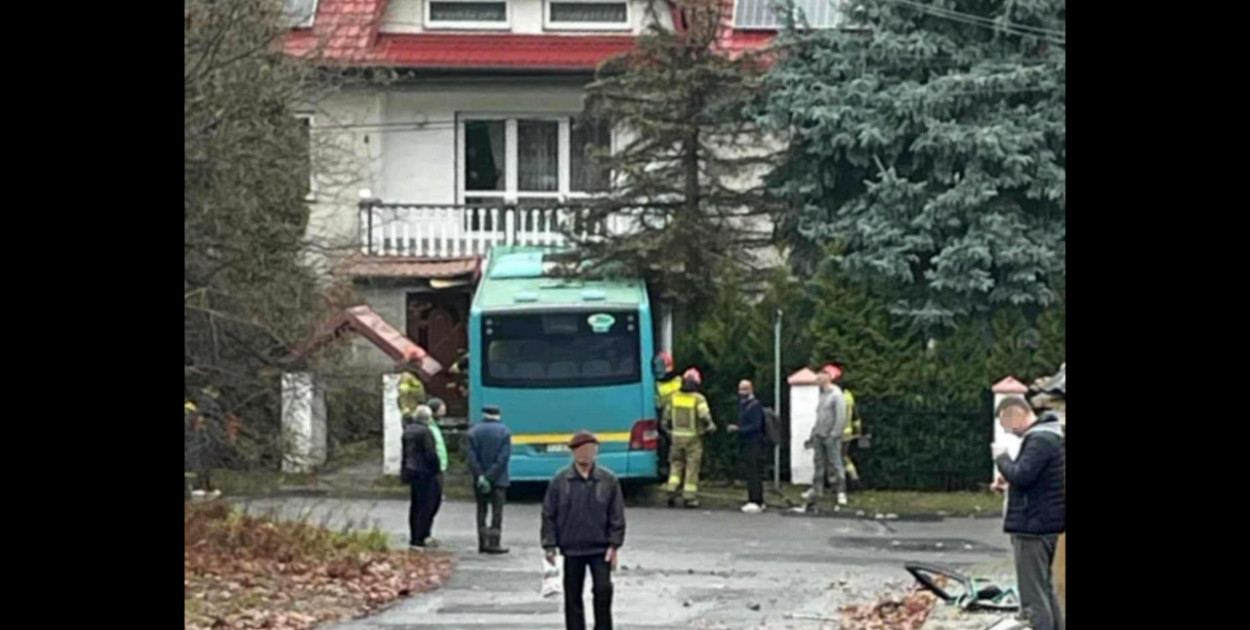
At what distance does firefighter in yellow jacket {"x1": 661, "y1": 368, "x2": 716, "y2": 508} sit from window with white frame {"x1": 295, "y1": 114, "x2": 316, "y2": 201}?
6281 mm

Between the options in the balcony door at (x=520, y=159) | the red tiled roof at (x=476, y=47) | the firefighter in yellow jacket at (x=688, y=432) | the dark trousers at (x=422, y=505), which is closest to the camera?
the dark trousers at (x=422, y=505)

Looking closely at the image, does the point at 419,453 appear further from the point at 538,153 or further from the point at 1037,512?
the point at 538,153

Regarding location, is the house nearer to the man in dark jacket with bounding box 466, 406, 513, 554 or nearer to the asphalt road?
the asphalt road

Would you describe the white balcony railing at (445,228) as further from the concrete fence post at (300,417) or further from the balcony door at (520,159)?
the concrete fence post at (300,417)

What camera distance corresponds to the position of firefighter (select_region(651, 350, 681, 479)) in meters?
27.2

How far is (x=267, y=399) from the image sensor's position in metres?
21.3

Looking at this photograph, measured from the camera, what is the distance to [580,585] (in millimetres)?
13742

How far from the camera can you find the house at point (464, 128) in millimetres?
33656

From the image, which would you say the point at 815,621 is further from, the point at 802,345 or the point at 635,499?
the point at 802,345

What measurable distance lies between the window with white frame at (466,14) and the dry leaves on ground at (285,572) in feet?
55.0

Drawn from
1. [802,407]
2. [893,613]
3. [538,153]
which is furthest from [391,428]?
[893,613]

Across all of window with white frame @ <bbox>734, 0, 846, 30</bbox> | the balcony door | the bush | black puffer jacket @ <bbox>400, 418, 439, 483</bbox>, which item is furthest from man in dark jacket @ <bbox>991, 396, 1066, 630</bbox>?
the balcony door

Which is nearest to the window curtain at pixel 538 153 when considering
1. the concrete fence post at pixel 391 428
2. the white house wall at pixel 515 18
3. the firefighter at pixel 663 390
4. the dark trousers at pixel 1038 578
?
the white house wall at pixel 515 18
